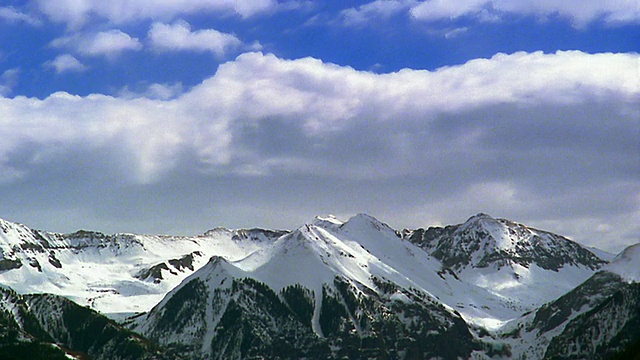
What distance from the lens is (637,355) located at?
645 ft
